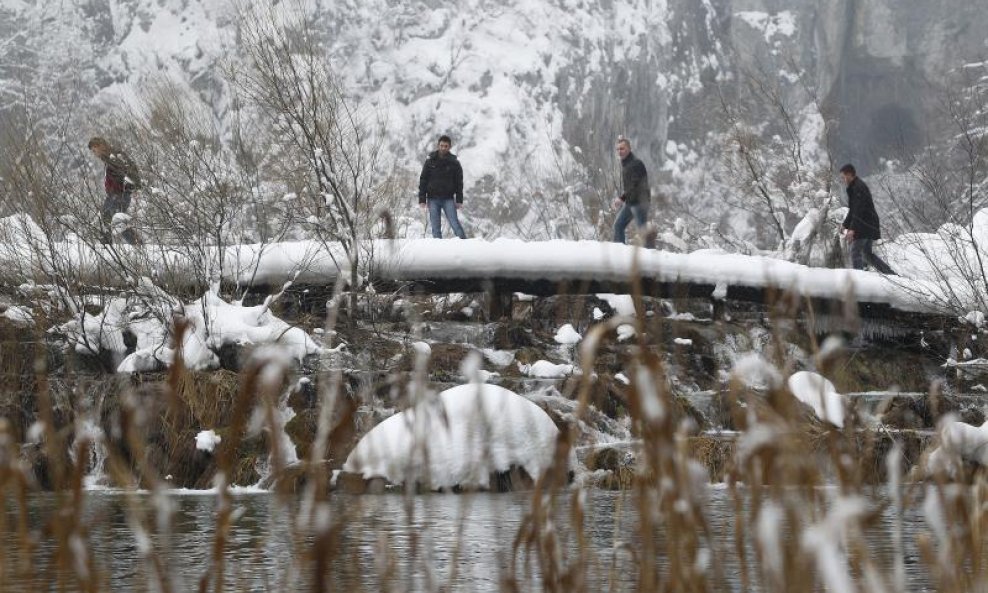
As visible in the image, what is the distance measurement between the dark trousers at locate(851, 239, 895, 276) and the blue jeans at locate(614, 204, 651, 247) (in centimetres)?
258

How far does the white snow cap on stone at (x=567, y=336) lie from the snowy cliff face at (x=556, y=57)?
3891 cm

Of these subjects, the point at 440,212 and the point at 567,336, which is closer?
the point at 567,336

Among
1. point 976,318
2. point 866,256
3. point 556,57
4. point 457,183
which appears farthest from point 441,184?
point 556,57

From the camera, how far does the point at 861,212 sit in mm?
15086

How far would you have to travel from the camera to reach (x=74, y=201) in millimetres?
13203

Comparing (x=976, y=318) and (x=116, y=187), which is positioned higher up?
(x=116, y=187)

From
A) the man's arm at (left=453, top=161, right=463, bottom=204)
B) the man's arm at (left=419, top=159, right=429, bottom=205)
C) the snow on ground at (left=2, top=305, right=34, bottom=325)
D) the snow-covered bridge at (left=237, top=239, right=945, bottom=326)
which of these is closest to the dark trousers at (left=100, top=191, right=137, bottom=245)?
the snow on ground at (left=2, top=305, right=34, bottom=325)

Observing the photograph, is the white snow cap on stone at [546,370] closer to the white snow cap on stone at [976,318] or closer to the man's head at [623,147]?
the man's head at [623,147]

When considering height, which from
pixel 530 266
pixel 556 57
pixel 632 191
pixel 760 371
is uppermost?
pixel 556 57

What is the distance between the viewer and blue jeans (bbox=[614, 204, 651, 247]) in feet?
48.1

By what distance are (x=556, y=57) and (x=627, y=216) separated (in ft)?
175

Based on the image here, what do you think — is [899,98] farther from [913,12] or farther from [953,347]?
[953,347]

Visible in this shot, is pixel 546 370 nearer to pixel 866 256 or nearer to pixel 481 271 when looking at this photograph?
pixel 481 271

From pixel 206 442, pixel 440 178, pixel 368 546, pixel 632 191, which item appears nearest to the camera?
pixel 368 546
